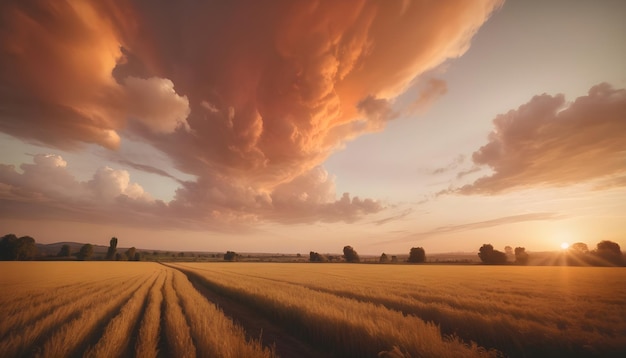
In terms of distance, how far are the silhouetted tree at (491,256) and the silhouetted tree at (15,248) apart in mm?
152177

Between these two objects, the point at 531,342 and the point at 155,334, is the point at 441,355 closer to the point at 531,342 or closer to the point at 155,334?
the point at 531,342

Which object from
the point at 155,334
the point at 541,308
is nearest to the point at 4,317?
the point at 155,334

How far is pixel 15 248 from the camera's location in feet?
252

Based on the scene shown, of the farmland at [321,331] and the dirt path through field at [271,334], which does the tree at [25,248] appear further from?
the dirt path through field at [271,334]

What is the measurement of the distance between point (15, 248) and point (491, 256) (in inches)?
6050

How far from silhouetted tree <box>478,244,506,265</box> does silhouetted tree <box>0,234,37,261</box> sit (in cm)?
15218

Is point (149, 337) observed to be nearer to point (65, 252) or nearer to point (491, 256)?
point (491, 256)

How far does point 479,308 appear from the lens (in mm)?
11125

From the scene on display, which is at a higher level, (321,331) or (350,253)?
(350,253)

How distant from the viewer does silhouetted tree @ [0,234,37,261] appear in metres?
76.4

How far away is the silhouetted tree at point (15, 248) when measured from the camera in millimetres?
76438

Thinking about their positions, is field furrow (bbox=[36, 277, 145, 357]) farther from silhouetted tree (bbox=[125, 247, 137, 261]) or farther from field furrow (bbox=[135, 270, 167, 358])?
silhouetted tree (bbox=[125, 247, 137, 261])

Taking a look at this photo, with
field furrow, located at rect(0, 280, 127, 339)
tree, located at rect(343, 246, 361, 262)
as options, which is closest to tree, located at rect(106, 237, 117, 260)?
tree, located at rect(343, 246, 361, 262)

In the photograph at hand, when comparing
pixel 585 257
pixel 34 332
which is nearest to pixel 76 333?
pixel 34 332
